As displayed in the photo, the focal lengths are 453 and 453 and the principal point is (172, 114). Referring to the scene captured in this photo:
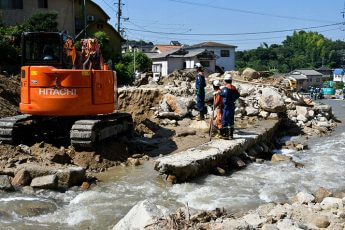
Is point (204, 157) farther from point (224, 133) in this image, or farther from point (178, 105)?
point (178, 105)

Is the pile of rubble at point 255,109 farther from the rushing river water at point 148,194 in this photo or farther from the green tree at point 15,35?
the green tree at point 15,35

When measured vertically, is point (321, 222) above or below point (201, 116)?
below

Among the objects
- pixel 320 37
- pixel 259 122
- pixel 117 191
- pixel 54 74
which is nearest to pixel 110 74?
pixel 54 74

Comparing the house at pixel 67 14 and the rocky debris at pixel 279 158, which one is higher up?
the house at pixel 67 14

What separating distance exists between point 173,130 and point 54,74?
4.99 meters

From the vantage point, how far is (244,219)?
5.45 metres

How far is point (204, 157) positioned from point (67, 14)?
86.3ft

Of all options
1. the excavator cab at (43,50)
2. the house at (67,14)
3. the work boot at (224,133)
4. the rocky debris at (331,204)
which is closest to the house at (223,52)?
the house at (67,14)

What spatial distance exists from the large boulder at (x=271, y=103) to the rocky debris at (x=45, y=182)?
34.6 feet

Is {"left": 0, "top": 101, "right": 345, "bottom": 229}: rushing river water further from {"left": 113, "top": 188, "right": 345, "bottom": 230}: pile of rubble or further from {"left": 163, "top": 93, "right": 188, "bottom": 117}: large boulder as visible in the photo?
{"left": 163, "top": 93, "right": 188, "bottom": 117}: large boulder

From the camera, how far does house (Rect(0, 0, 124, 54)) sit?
29422 mm

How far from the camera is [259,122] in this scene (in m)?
15.6

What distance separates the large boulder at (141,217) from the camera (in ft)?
16.9

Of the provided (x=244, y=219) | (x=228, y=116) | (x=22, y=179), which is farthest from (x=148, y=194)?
(x=228, y=116)
